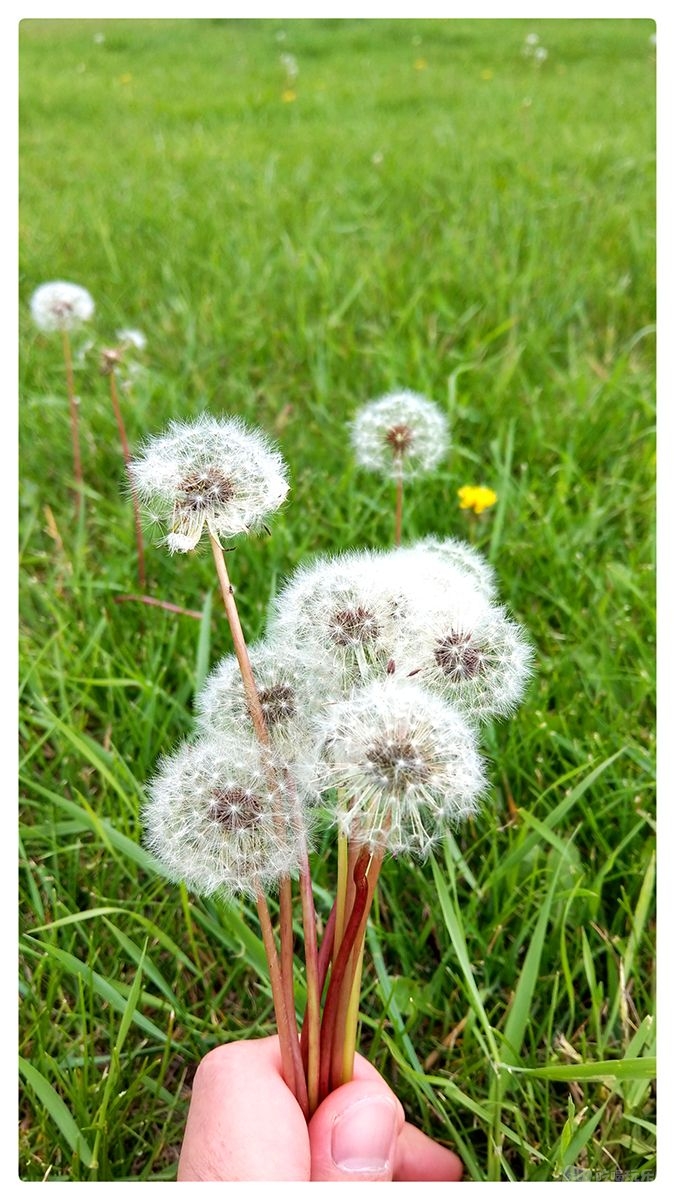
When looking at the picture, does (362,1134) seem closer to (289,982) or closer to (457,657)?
(289,982)

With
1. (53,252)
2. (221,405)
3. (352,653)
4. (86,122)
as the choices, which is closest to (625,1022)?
(352,653)

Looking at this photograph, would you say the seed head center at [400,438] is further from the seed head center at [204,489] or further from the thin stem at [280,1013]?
the thin stem at [280,1013]

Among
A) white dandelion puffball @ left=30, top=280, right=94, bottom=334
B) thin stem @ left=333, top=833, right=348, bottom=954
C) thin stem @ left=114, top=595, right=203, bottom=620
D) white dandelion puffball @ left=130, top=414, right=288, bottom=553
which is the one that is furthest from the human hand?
white dandelion puffball @ left=30, top=280, right=94, bottom=334

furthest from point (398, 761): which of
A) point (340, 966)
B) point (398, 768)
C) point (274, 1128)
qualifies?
point (274, 1128)

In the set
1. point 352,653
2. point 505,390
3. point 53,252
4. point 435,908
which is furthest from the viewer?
point 53,252

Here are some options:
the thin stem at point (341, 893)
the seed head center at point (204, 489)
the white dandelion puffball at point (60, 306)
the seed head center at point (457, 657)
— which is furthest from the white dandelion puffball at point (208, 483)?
the white dandelion puffball at point (60, 306)

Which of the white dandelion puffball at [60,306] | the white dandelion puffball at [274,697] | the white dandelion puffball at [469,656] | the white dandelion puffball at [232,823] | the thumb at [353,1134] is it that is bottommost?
the thumb at [353,1134]
